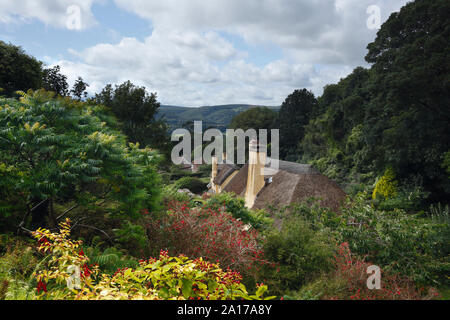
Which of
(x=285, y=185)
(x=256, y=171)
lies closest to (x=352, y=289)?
(x=285, y=185)

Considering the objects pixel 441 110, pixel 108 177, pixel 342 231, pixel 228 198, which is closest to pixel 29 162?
pixel 108 177

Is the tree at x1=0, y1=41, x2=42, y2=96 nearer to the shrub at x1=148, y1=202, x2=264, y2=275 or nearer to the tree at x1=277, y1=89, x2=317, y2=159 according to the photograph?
the shrub at x1=148, y1=202, x2=264, y2=275

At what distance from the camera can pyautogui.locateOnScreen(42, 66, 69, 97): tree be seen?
16828 millimetres

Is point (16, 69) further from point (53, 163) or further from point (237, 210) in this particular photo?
point (237, 210)

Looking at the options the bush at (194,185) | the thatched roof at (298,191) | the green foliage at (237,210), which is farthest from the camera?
the bush at (194,185)

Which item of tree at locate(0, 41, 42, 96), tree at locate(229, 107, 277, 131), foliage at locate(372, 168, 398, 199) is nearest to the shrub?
tree at locate(0, 41, 42, 96)

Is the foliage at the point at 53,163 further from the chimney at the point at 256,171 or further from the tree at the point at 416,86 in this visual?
the tree at the point at 416,86

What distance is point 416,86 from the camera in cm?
1436

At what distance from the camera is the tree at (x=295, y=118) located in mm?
43406

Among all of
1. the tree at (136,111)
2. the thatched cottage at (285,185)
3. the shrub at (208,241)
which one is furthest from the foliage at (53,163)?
the tree at (136,111)

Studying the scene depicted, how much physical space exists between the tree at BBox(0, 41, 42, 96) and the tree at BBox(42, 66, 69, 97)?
276cm

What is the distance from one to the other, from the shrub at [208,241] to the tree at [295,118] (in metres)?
38.4

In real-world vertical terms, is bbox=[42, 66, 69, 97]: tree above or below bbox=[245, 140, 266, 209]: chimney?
above
